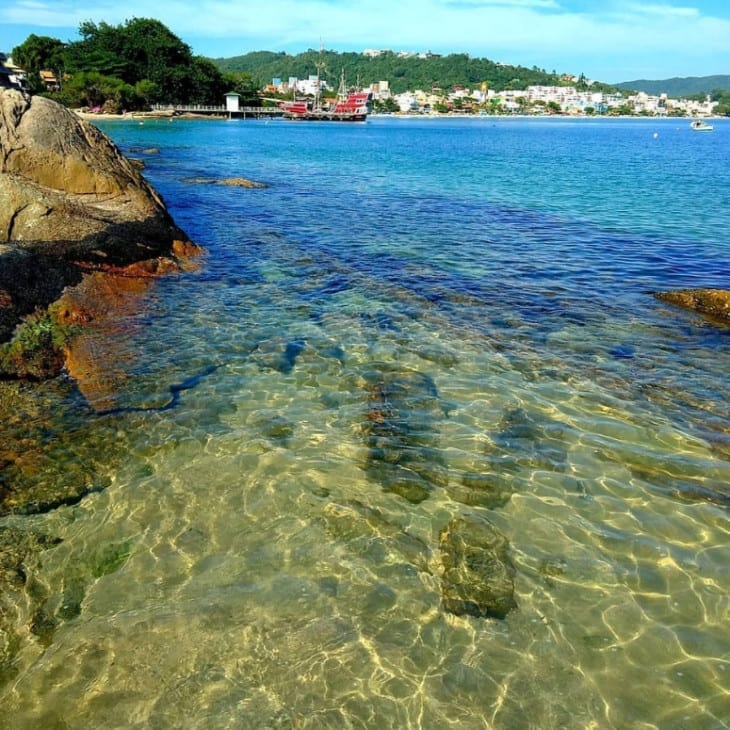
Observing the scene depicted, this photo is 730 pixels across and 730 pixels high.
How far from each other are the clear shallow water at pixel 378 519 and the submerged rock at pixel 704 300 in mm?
534

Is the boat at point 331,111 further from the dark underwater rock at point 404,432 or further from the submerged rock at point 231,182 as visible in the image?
the dark underwater rock at point 404,432

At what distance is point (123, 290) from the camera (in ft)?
42.9

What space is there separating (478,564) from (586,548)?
1.29m

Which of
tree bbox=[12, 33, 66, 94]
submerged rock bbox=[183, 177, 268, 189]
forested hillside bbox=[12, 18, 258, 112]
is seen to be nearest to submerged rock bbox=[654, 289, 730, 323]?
submerged rock bbox=[183, 177, 268, 189]

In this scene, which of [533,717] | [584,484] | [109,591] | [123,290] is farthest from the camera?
[123,290]

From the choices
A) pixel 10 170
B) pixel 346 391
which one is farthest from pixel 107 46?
pixel 346 391

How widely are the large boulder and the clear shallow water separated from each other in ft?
6.53

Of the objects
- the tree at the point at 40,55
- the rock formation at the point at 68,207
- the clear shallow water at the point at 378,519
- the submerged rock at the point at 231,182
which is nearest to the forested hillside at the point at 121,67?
the tree at the point at 40,55

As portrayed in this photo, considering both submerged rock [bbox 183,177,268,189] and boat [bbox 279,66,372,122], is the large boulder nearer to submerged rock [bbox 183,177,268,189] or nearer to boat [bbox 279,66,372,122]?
submerged rock [bbox 183,177,268,189]

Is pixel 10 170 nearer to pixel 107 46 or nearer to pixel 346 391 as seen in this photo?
pixel 346 391

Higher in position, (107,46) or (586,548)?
(107,46)

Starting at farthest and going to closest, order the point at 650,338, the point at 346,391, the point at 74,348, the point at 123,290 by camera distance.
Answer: the point at 123,290 → the point at 650,338 → the point at 74,348 → the point at 346,391

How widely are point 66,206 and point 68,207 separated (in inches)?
2.0

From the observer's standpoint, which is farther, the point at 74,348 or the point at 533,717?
the point at 74,348
